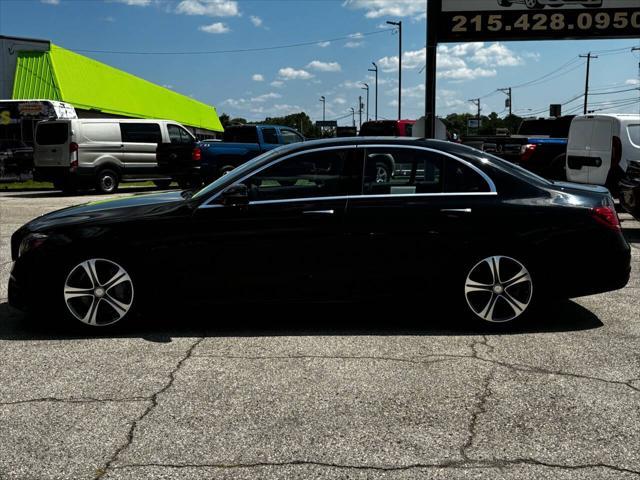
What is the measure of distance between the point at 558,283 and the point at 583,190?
0.84m

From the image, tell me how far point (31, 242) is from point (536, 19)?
51.3 ft

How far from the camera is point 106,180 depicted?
2056cm

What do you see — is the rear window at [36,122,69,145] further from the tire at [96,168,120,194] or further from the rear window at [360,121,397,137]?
the rear window at [360,121,397,137]

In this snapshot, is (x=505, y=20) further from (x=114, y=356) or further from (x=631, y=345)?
(x=114, y=356)

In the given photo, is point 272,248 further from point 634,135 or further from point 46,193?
point 46,193

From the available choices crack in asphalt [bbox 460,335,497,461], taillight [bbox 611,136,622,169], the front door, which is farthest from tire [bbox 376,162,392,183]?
taillight [bbox 611,136,622,169]

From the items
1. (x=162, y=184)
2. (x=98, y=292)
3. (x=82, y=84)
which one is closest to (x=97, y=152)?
(x=162, y=184)

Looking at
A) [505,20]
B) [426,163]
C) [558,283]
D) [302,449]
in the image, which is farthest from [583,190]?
[505,20]

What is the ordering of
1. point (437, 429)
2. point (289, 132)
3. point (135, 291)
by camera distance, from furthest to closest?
point (289, 132) < point (135, 291) < point (437, 429)

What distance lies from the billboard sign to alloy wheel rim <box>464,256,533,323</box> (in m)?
13.2

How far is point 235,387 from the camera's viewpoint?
4195mm

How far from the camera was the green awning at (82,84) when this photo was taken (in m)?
34.1

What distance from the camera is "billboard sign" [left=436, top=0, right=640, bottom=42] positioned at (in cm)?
1745

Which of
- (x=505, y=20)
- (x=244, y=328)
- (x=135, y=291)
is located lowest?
(x=244, y=328)
